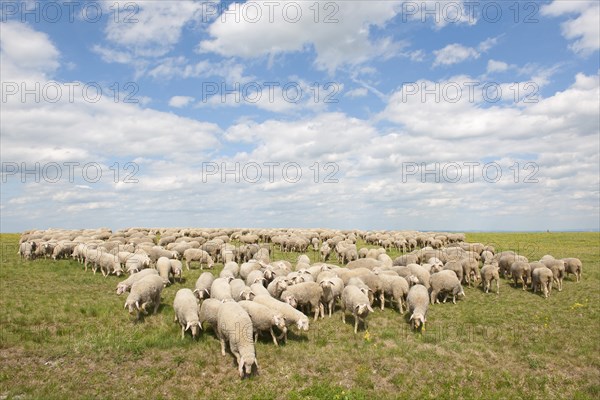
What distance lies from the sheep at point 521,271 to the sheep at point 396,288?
11.3 metres

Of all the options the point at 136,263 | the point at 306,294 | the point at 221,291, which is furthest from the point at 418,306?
the point at 136,263

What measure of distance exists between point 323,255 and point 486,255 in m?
16.1

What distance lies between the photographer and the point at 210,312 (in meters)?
15.9

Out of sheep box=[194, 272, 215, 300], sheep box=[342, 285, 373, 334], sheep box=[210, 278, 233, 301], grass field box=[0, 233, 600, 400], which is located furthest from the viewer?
sheep box=[194, 272, 215, 300]

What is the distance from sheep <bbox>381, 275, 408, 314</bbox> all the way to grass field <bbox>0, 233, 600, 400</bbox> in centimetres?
73

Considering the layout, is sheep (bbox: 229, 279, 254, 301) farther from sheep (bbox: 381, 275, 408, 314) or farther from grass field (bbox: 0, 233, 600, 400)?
sheep (bbox: 381, 275, 408, 314)

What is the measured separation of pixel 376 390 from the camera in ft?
42.0

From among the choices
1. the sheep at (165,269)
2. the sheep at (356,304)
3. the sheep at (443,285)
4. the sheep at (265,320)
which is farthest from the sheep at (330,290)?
the sheep at (165,269)

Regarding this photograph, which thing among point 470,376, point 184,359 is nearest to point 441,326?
point 470,376

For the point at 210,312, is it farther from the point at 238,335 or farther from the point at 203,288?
the point at 203,288

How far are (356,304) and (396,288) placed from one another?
4312 mm

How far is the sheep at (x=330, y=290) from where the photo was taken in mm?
19406

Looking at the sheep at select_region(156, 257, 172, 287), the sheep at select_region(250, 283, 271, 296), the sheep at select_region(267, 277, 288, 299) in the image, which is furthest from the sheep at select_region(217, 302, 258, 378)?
the sheep at select_region(156, 257, 172, 287)

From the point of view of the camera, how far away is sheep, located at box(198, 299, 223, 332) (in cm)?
1580
